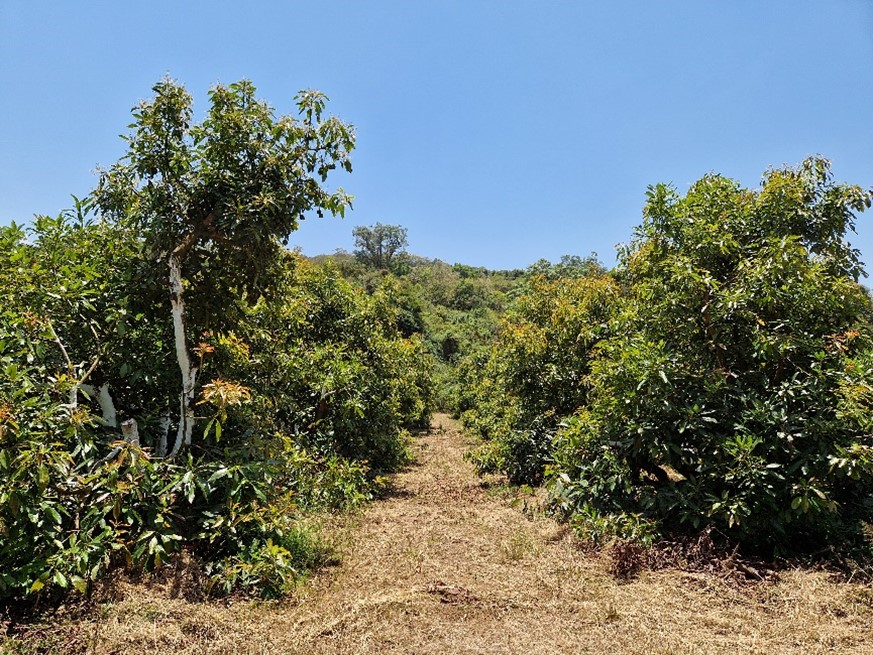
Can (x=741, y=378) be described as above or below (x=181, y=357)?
below

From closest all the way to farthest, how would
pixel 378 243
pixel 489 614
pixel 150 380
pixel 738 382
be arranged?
pixel 489 614 < pixel 150 380 < pixel 738 382 < pixel 378 243

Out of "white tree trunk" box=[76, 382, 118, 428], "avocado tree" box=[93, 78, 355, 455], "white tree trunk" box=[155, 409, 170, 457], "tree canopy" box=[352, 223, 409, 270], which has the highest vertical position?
"tree canopy" box=[352, 223, 409, 270]

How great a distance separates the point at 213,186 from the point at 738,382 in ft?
18.5

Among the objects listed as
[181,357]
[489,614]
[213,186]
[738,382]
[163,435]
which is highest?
[213,186]

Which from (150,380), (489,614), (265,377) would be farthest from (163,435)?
(489,614)

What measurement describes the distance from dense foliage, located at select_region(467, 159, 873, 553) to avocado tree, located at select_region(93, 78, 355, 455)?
3781 mm

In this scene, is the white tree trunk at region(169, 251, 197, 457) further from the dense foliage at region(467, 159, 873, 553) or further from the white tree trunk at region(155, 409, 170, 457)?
the dense foliage at region(467, 159, 873, 553)

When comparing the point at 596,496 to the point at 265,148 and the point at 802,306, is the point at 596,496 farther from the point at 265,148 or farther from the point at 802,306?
the point at 265,148

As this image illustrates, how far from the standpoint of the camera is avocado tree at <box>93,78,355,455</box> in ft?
15.9

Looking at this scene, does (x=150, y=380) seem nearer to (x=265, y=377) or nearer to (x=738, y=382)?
(x=265, y=377)

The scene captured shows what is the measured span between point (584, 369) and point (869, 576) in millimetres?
4695

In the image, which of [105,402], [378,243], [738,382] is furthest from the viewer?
[378,243]

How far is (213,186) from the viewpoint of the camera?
5.01m

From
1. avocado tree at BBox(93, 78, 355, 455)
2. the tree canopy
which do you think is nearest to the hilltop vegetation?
avocado tree at BBox(93, 78, 355, 455)
